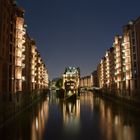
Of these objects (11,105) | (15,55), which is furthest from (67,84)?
(11,105)

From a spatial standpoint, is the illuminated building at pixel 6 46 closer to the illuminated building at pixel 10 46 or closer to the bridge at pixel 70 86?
the illuminated building at pixel 10 46

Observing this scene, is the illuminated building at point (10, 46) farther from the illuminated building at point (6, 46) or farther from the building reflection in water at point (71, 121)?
the building reflection in water at point (71, 121)

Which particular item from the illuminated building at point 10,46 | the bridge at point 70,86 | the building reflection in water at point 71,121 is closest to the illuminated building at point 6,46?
the illuminated building at point 10,46

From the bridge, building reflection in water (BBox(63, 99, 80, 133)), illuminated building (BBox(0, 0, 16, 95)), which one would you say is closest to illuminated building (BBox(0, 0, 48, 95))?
illuminated building (BBox(0, 0, 16, 95))

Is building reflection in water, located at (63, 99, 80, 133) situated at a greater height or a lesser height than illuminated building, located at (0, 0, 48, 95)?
lesser

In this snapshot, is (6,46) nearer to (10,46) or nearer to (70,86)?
(10,46)

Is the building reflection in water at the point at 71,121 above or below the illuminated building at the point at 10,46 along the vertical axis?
below

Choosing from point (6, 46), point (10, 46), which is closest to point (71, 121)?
point (6, 46)

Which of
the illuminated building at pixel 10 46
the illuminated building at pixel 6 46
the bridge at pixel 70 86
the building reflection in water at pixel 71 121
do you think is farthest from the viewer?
the bridge at pixel 70 86

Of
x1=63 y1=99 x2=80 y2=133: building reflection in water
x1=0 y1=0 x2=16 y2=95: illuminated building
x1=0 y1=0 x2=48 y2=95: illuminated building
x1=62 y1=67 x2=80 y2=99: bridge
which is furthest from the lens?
x1=62 y1=67 x2=80 y2=99: bridge

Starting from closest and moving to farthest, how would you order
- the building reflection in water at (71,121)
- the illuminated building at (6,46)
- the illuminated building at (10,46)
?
the building reflection in water at (71,121), the illuminated building at (6,46), the illuminated building at (10,46)

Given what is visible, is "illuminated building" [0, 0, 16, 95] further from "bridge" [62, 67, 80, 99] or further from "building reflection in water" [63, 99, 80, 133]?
"bridge" [62, 67, 80, 99]

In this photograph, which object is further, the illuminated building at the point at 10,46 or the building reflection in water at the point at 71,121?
the illuminated building at the point at 10,46

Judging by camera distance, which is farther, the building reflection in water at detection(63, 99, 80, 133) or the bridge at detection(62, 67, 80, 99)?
the bridge at detection(62, 67, 80, 99)
